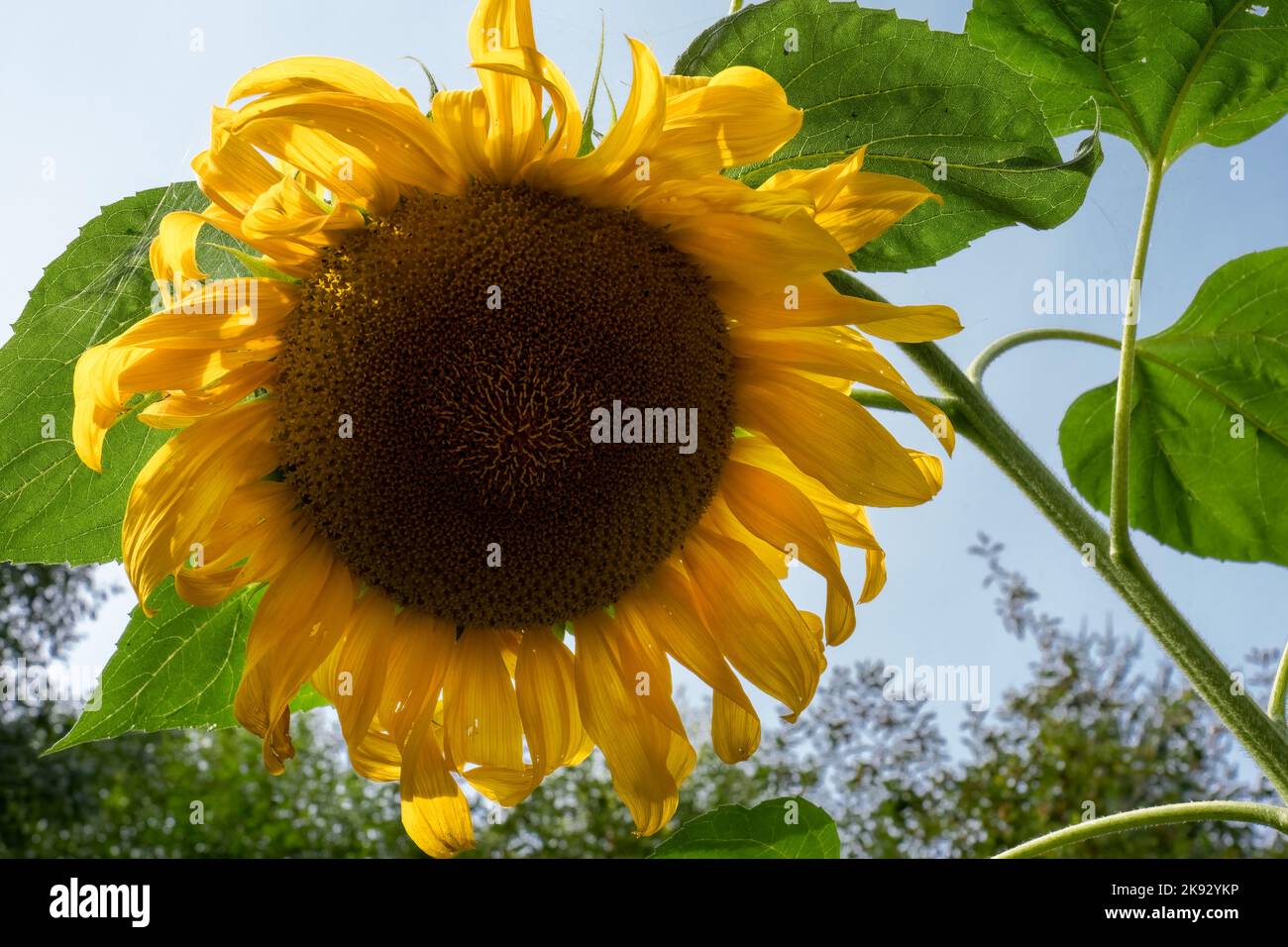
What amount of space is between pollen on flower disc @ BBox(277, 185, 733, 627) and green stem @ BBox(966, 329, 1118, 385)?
51 centimetres

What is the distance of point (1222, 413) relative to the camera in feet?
6.04

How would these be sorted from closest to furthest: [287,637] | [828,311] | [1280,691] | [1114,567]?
[828,311] → [287,637] → [1114,567] → [1280,691]

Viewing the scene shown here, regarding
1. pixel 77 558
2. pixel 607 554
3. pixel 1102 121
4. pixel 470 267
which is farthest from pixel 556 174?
pixel 1102 121

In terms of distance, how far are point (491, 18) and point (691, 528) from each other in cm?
56

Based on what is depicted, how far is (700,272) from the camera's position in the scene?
3.65ft

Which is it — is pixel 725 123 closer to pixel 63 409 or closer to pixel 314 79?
pixel 314 79

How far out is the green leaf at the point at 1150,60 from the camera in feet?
4.96

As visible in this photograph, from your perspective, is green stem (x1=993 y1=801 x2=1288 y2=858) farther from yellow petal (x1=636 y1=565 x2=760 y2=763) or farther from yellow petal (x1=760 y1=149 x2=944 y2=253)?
yellow petal (x1=760 y1=149 x2=944 y2=253)

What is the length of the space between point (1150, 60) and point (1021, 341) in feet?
1.43

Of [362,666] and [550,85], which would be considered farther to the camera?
[362,666]

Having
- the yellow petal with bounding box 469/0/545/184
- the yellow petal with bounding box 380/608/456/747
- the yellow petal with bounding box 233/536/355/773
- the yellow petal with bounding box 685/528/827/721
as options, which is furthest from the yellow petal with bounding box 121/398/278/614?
the yellow petal with bounding box 685/528/827/721

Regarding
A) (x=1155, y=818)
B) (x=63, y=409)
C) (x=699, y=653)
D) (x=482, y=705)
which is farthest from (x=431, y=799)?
(x=1155, y=818)
